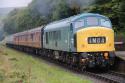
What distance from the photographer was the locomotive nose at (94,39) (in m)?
22.0

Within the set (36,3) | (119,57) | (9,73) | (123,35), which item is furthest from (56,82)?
(36,3)

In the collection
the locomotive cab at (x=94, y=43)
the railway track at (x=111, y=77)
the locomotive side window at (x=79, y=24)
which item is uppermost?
the locomotive side window at (x=79, y=24)

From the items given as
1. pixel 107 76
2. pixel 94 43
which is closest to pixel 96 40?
pixel 94 43

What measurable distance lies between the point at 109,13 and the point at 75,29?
9490 mm

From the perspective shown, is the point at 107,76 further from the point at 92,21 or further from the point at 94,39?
the point at 92,21

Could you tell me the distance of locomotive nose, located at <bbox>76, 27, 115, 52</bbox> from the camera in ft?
72.0

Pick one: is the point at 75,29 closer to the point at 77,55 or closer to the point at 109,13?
the point at 77,55

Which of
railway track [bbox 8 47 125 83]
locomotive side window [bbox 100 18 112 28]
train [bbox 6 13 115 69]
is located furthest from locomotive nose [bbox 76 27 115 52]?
railway track [bbox 8 47 125 83]

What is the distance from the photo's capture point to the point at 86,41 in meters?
22.0

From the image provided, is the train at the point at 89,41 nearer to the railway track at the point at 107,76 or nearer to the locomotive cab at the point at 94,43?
the locomotive cab at the point at 94,43

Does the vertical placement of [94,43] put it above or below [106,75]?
above

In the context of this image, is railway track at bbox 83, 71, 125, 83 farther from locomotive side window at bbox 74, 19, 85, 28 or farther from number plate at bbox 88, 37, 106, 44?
locomotive side window at bbox 74, 19, 85, 28

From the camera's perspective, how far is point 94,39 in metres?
22.2

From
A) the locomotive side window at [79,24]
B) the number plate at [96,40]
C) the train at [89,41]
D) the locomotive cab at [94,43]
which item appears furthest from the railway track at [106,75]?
the locomotive side window at [79,24]
